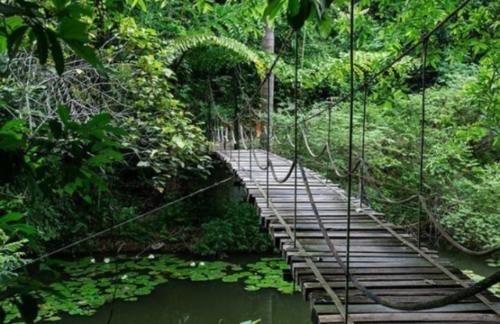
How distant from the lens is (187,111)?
6965 mm

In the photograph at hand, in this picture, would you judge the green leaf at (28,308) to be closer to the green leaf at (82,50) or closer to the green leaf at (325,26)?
the green leaf at (82,50)

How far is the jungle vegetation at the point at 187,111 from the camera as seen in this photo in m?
0.73

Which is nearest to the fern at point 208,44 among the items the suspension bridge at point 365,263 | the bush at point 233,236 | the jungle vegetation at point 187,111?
the jungle vegetation at point 187,111

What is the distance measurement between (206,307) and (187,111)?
299 cm

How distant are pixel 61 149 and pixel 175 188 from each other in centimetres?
653

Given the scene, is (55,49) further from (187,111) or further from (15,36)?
(187,111)

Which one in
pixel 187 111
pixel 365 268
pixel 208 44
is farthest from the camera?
pixel 187 111

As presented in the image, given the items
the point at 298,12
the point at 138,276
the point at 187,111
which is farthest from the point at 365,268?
the point at 187,111

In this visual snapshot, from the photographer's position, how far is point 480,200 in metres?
5.51

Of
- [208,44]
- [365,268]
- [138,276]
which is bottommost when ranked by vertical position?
[138,276]

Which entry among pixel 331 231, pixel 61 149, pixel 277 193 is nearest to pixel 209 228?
pixel 277 193

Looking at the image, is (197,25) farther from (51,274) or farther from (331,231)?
(51,274)

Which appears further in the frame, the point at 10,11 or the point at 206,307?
the point at 206,307

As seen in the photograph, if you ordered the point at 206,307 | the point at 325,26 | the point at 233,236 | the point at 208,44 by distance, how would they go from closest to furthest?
1. the point at 325,26
2. the point at 206,307
3. the point at 208,44
4. the point at 233,236
